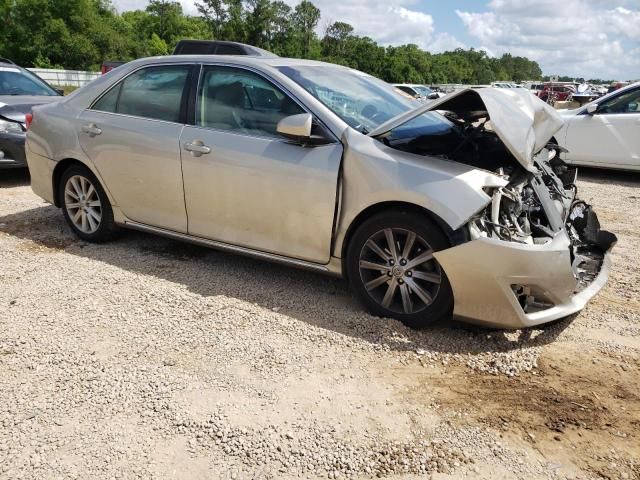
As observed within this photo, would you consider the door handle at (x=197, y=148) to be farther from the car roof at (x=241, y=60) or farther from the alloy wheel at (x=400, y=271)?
the alloy wheel at (x=400, y=271)

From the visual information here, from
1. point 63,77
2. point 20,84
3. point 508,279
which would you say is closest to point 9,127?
point 20,84

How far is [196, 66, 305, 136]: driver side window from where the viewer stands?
392cm

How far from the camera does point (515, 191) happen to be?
11.4ft

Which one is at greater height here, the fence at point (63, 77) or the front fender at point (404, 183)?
the fence at point (63, 77)

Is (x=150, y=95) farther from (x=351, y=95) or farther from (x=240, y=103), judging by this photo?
(x=351, y=95)

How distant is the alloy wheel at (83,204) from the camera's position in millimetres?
4973

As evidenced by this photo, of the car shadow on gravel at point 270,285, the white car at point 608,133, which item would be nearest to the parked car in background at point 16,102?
the car shadow on gravel at point 270,285

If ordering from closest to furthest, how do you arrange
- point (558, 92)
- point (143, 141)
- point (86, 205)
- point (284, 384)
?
point (284, 384) → point (143, 141) → point (86, 205) → point (558, 92)

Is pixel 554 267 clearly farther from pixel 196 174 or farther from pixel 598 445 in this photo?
pixel 196 174

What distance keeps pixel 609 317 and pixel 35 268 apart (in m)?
4.53

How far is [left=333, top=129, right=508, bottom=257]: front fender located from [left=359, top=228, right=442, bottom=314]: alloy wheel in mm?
213

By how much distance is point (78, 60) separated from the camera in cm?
6162

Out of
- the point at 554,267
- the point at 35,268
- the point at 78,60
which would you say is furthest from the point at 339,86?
the point at 78,60

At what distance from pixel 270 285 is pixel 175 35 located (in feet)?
298
